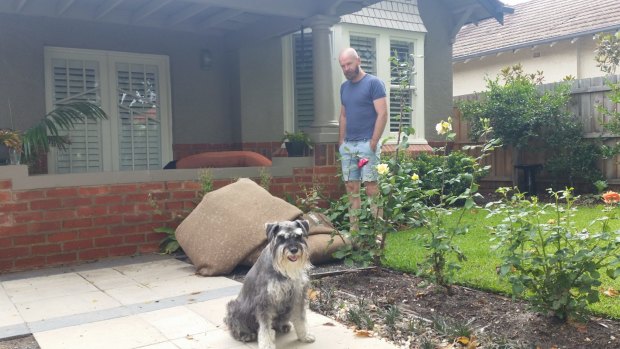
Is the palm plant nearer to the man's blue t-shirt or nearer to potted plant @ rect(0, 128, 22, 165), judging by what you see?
potted plant @ rect(0, 128, 22, 165)

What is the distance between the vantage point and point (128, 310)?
13.9 feet

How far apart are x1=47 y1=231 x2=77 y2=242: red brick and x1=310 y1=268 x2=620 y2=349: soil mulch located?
2731 millimetres

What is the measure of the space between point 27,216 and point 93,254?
779 millimetres

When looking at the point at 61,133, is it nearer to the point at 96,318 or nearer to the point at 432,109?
the point at 96,318

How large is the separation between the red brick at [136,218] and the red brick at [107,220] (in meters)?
0.05

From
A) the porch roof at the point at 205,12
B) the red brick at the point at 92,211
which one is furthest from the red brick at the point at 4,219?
the porch roof at the point at 205,12

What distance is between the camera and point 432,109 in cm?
1073

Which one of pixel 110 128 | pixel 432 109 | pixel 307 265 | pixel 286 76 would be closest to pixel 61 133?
pixel 110 128

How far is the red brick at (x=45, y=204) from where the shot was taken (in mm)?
5633

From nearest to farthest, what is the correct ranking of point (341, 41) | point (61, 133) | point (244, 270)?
point (244, 270), point (61, 133), point (341, 41)

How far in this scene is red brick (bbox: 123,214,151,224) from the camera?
616 centimetres

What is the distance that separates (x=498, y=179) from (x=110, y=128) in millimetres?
7226

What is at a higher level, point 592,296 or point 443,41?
point 443,41

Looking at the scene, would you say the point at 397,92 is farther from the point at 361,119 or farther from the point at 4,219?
the point at 4,219
